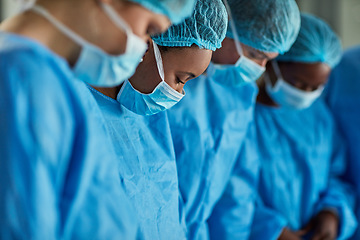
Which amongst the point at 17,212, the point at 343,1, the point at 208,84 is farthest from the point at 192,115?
the point at 343,1

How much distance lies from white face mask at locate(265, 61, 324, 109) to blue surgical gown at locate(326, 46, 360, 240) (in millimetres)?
460

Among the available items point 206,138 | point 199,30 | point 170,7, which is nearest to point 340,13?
point 206,138

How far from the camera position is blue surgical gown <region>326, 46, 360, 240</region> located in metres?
2.22

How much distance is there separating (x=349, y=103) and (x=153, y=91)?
4.97ft

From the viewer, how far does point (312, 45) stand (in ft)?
5.84

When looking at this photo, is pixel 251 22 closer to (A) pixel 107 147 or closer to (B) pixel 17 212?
(A) pixel 107 147

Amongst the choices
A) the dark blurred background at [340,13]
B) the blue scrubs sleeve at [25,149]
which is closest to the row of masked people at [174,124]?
the blue scrubs sleeve at [25,149]

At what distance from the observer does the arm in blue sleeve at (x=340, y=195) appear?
1991 mm

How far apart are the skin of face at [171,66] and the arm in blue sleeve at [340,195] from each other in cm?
120

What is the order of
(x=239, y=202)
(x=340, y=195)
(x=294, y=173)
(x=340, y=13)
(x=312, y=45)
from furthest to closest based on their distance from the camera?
(x=340, y=13) < (x=340, y=195) < (x=294, y=173) < (x=312, y=45) < (x=239, y=202)

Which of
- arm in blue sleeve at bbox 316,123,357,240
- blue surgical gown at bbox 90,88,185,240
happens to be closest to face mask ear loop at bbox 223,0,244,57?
blue surgical gown at bbox 90,88,185,240

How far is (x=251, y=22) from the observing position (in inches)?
55.1

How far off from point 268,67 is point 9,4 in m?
2.06

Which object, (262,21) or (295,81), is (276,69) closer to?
(295,81)
